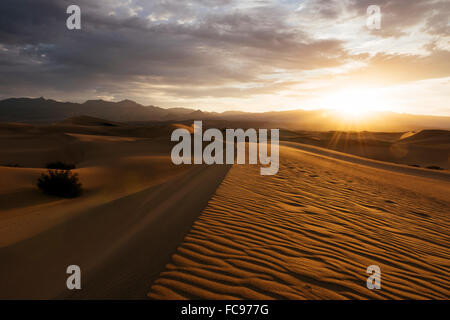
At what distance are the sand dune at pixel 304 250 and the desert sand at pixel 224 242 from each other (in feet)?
0.06

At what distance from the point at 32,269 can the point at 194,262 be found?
86.8 inches

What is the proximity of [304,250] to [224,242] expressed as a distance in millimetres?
1144

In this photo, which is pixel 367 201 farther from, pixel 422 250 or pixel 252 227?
pixel 252 227

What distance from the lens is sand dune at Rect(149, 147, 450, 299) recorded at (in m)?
2.67

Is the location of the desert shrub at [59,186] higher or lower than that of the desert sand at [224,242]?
higher

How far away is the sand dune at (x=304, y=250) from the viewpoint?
105 inches

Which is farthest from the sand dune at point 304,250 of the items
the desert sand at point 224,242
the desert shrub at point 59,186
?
the desert shrub at point 59,186

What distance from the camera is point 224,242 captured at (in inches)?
139

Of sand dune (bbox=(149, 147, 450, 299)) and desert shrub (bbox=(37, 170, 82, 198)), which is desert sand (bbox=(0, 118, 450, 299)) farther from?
desert shrub (bbox=(37, 170, 82, 198))

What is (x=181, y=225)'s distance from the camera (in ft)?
13.4

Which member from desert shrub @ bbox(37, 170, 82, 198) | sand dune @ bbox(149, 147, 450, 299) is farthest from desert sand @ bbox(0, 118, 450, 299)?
desert shrub @ bbox(37, 170, 82, 198)

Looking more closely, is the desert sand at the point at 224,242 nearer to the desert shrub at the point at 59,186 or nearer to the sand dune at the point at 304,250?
the sand dune at the point at 304,250
